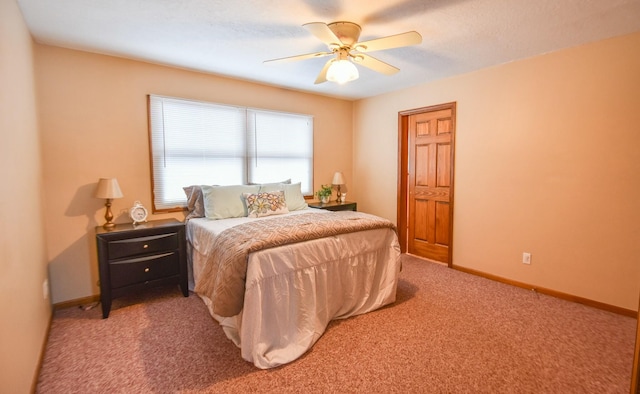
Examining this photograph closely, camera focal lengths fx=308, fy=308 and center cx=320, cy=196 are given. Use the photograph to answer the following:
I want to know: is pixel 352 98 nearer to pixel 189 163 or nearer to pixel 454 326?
pixel 189 163

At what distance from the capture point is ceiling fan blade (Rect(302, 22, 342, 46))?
192 cm

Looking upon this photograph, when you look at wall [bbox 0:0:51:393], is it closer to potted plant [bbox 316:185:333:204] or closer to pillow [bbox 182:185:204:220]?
pillow [bbox 182:185:204:220]

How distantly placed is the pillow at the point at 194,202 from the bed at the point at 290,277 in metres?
0.34

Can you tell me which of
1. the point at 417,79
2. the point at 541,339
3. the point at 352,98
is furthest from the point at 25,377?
the point at 352,98

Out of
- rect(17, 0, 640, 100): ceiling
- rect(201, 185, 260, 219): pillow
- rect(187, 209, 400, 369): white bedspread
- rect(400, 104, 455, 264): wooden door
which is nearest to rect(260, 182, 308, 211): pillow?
rect(201, 185, 260, 219): pillow

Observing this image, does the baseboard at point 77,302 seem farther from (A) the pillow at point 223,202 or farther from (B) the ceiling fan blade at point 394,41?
(B) the ceiling fan blade at point 394,41

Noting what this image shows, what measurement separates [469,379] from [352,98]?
4.02m

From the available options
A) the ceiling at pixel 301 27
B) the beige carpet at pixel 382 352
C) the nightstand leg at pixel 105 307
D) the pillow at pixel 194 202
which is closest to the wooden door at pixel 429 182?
the ceiling at pixel 301 27

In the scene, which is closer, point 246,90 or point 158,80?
point 158,80

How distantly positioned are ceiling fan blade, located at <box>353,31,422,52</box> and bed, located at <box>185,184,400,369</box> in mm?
1371

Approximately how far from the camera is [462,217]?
371 cm

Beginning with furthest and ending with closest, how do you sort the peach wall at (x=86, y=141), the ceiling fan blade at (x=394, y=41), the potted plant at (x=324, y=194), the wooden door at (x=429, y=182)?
the potted plant at (x=324, y=194), the wooden door at (x=429, y=182), the peach wall at (x=86, y=141), the ceiling fan blade at (x=394, y=41)

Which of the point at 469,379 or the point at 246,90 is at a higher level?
the point at 246,90

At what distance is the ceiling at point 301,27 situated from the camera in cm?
207
